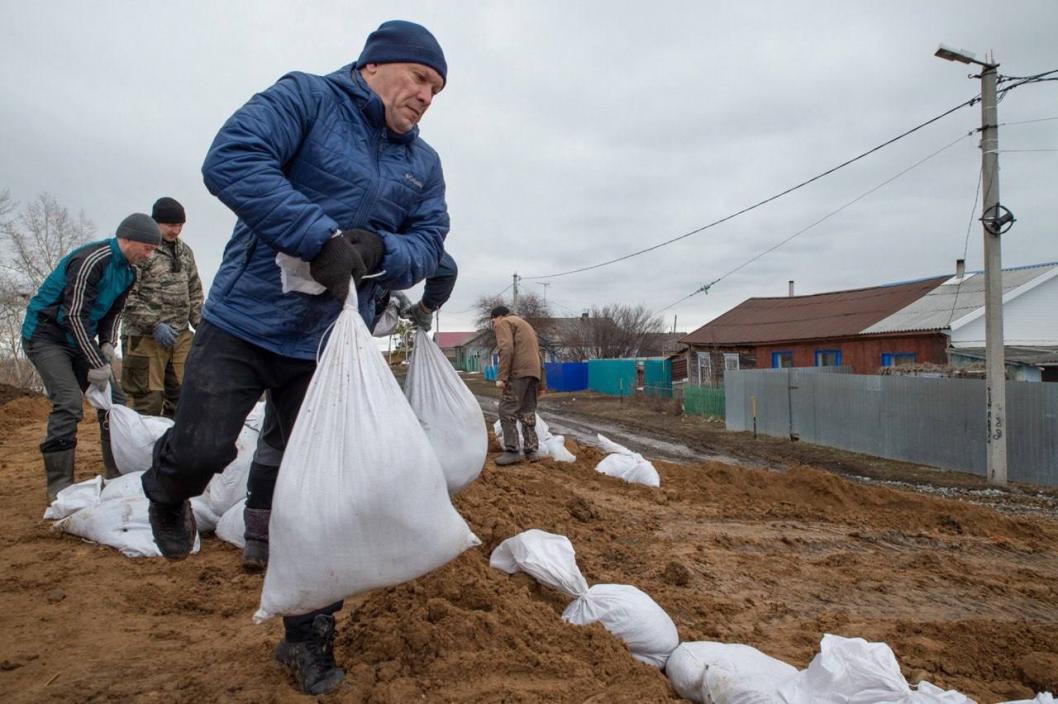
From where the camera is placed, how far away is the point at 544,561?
8.63ft

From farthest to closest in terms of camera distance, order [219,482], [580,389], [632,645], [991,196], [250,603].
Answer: [580,389], [991,196], [219,482], [250,603], [632,645]

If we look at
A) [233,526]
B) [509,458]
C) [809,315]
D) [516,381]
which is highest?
[809,315]

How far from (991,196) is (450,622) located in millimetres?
11107

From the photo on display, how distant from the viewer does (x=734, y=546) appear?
4117 millimetres

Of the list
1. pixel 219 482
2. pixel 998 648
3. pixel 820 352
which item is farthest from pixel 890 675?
pixel 820 352

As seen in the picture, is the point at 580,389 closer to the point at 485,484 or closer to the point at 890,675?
the point at 485,484

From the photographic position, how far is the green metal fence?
1800 cm

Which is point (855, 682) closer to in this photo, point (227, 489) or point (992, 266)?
point (227, 489)

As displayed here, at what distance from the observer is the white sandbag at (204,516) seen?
11.4 ft

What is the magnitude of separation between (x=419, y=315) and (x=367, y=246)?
72 centimetres

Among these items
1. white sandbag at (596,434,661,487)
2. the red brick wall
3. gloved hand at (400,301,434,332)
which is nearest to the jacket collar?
gloved hand at (400,301,434,332)

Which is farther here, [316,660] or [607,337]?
[607,337]

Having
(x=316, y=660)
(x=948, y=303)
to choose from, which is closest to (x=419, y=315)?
(x=316, y=660)

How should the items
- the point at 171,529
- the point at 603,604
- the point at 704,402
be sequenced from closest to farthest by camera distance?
the point at 171,529, the point at 603,604, the point at 704,402
